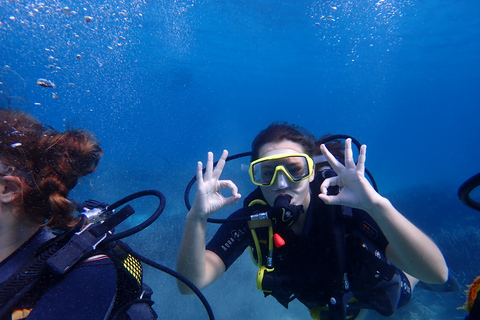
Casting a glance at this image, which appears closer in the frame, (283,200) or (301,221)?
(283,200)

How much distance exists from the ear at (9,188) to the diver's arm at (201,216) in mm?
1248

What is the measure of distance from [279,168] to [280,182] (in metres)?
0.14

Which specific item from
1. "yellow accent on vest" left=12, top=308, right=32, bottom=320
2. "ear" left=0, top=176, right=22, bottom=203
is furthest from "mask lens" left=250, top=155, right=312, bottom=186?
"yellow accent on vest" left=12, top=308, right=32, bottom=320

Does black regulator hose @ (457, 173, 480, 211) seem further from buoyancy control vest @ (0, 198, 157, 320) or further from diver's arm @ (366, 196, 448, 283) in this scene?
buoyancy control vest @ (0, 198, 157, 320)

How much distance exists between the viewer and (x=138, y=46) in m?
25.8

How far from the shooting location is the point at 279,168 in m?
A: 2.57

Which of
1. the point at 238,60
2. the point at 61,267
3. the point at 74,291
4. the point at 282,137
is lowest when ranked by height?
the point at 74,291

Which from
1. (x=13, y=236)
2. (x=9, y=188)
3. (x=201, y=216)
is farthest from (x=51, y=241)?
(x=201, y=216)

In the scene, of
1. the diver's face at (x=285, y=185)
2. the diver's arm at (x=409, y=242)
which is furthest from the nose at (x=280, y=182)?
the diver's arm at (x=409, y=242)

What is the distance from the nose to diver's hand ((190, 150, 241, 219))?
1.45 feet

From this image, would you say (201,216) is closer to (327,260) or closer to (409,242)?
(327,260)

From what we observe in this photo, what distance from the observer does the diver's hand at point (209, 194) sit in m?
2.37

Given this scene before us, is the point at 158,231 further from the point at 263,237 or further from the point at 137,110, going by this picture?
the point at 137,110

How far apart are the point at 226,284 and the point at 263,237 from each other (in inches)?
227
